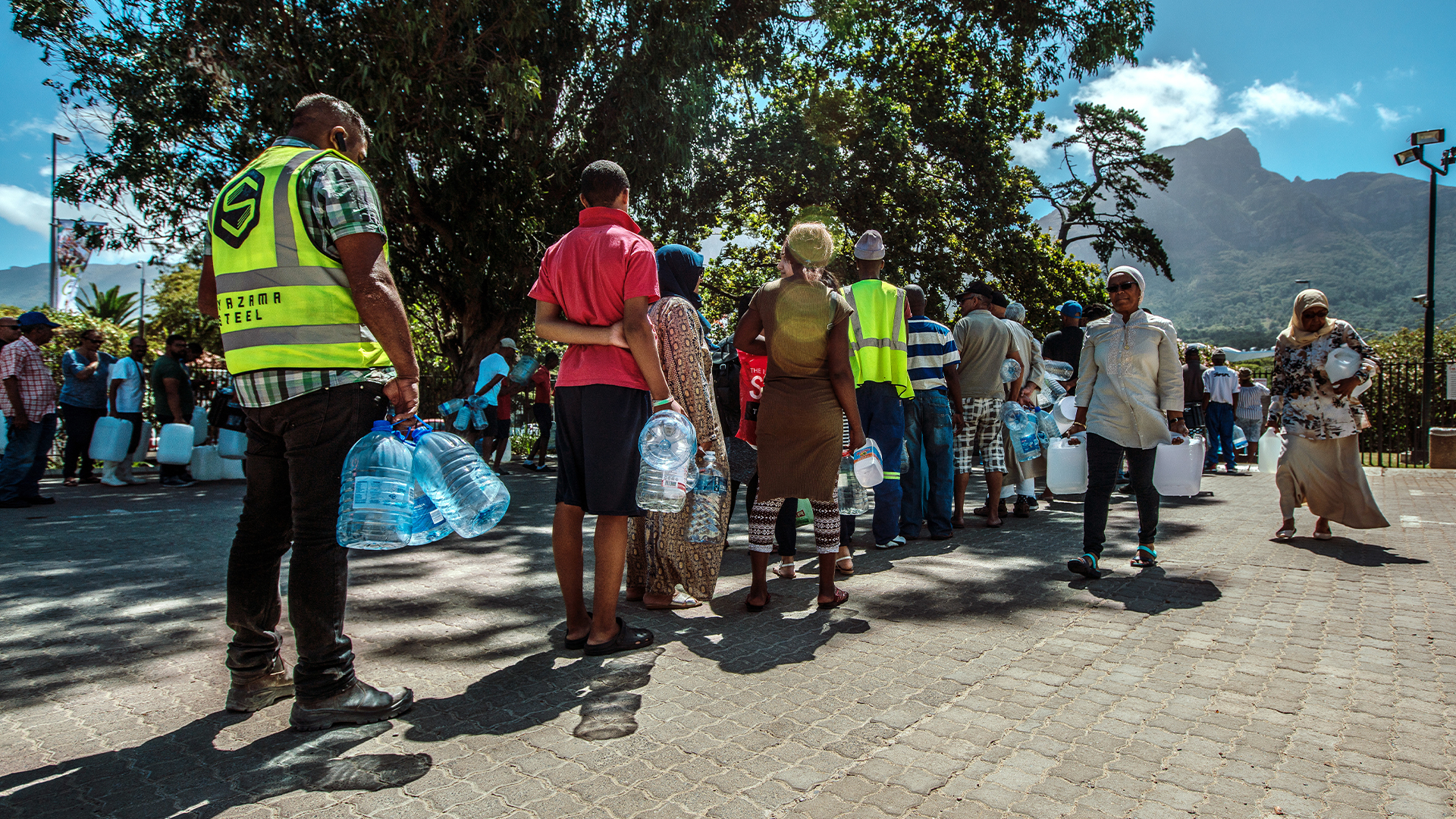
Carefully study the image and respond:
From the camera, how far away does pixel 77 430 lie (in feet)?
32.3

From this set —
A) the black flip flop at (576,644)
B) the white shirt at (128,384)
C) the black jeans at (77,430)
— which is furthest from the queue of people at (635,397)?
the black jeans at (77,430)

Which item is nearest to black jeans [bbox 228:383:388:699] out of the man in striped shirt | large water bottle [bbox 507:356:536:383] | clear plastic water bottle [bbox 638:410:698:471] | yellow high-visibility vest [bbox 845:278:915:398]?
clear plastic water bottle [bbox 638:410:698:471]

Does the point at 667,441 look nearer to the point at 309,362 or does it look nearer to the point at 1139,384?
the point at 309,362

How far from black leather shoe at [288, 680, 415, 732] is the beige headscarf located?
6.58m

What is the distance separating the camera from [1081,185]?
3266cm

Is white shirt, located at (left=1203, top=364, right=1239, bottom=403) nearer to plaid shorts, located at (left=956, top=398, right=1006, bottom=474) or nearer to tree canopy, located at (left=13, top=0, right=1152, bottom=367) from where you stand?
tree canopy, located at (left=13, top=0, right=1152, bottom=367)

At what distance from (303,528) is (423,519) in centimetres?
37

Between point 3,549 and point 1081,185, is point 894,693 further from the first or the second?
point 1081,185

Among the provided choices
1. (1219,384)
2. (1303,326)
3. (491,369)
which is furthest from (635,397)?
(1219,384)

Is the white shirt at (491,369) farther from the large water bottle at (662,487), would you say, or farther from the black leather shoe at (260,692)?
the black leather shoe at (260,692)

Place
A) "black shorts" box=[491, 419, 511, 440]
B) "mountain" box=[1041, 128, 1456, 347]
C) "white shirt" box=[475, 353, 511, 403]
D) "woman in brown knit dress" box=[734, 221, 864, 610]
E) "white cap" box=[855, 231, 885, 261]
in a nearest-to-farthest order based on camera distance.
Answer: "woman in brown knit dress" box=[734, 221, 864, 610] → "white cap" box=[855, 231, 885, 261] → "white shirt" box=[475, 353, 511, 403] → "black shorts" box=[491, 419, 511, 440] → "mountain" box=[1041, 128, 1456, 347]

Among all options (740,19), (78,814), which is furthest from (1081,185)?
(78,814)

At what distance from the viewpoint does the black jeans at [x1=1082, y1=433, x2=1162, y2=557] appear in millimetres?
5168

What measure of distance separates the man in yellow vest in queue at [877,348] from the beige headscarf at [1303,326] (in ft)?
10.3
